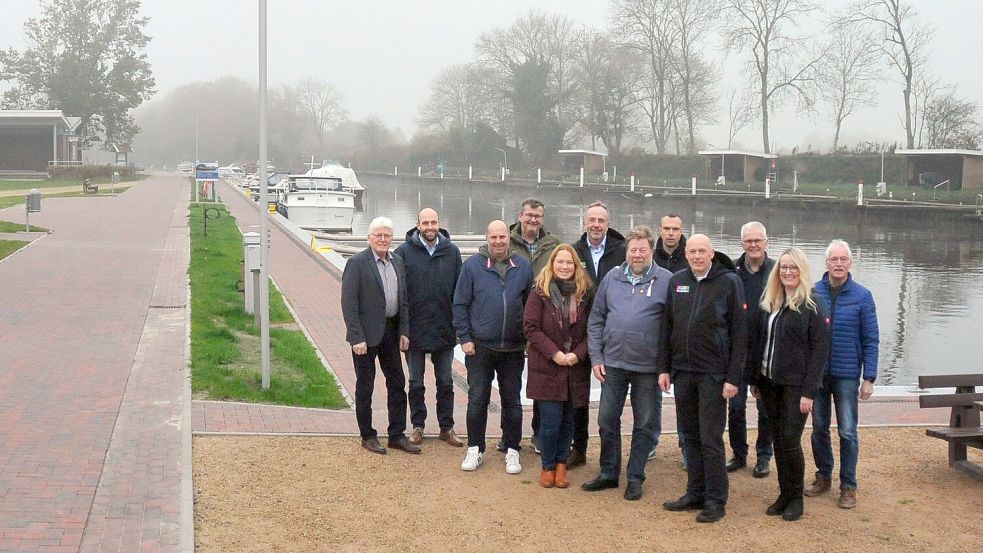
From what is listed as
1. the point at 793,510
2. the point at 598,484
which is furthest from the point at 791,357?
the point at 598,484

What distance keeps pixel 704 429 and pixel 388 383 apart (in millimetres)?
2573

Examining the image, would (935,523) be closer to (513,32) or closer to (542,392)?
(542,392)

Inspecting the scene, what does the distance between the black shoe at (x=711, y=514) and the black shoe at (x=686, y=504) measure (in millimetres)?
145

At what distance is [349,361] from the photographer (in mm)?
11297

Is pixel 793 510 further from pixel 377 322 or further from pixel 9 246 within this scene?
pixel 9 246

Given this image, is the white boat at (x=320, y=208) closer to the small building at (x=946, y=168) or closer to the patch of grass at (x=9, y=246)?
the patch of grass at (x=9, y=246)

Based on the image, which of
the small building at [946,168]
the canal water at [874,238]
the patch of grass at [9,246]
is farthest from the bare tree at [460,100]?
the patch of grass at [9,246]

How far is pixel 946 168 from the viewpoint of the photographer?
5369 cm

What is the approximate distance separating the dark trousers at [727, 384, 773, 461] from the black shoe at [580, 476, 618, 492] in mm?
1075

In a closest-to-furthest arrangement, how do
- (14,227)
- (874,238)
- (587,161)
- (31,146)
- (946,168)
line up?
1. (14,227)
2. (874,238)
3. (946,168)
4. (31,146)
5. (587,161)

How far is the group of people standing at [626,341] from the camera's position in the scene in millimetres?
6395

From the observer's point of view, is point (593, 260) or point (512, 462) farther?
point (593, 260)

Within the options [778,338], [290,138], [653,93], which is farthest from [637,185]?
[778,338]

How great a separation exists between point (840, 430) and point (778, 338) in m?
0.93
